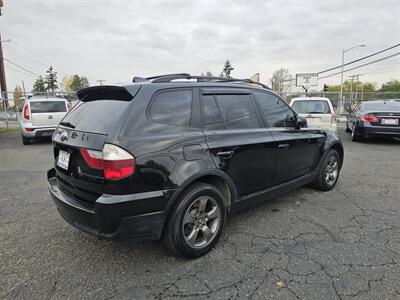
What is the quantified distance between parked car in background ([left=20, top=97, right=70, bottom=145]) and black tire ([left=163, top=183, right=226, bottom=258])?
337 inches

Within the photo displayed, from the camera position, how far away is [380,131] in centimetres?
885

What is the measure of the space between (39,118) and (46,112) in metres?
0.32

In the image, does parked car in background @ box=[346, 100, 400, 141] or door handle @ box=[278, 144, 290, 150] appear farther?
parked car in background @ box=[346, 100, 400, 141]

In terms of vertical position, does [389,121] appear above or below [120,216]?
above

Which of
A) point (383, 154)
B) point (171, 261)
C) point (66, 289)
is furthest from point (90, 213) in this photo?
point (383, 154)

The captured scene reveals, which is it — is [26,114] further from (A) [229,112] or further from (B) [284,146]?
(B) [284,146]

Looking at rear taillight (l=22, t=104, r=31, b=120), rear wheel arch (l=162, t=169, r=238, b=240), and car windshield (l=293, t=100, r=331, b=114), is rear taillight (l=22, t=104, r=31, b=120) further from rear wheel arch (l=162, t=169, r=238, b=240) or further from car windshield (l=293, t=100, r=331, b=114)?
rear wheel arch (l=162, t=169, r=238, b=240)

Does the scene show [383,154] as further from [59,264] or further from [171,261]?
[59,264]

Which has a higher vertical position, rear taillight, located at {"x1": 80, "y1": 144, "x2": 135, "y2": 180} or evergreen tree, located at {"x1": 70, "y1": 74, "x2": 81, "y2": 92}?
evergreen tree, located at {"x1": 70, "y1": 74, "x2": 81, "y2": 92}

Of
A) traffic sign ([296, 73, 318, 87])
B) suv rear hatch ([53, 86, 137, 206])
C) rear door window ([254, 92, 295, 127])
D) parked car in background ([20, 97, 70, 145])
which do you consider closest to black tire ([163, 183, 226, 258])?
suv rear hatch ([53, 86, 137, 206])

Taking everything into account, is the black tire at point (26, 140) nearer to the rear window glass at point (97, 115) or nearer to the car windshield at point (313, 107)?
the rear window glass at point (97, 115)

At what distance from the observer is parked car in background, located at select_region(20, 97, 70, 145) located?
9.54 metres

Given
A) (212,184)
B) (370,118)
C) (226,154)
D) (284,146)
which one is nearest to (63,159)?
(212,184)

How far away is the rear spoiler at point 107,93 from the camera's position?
8.25 feet
